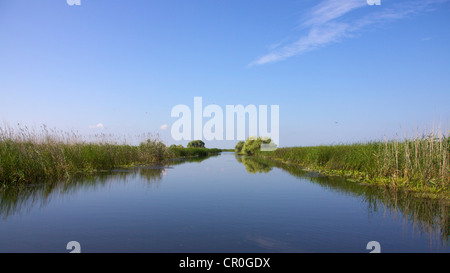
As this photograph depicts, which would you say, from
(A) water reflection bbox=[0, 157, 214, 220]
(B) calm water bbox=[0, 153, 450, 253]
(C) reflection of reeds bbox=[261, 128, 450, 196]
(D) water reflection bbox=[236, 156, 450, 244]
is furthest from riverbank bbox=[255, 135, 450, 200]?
(A) water reflection bbox=[0, 157, 214, 220]

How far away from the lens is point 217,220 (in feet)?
18.2

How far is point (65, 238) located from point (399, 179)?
9614 millimetres

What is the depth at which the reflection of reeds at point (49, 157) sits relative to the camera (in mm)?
9461

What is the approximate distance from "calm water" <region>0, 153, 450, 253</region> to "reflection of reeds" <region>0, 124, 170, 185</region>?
3.78 feet

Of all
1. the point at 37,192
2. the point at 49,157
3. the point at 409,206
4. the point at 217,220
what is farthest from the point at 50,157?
the point at 409,206

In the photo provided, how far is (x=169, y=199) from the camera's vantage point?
768cm

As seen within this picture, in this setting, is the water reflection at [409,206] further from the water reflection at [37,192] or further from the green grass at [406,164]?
the water reflection at [37,192]

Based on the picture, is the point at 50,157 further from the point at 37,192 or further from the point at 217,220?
the point at 217,220

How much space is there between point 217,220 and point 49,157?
29.6 ft

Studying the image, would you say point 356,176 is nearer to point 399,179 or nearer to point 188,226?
point 399,179

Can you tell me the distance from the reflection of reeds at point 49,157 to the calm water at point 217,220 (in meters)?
1.15

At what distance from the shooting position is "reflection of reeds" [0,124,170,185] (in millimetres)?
9461

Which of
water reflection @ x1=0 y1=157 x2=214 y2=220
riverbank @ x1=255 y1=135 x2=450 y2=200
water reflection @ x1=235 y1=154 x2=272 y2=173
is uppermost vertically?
riverbank @ x1=255 y1=135 x2=450 y2=200

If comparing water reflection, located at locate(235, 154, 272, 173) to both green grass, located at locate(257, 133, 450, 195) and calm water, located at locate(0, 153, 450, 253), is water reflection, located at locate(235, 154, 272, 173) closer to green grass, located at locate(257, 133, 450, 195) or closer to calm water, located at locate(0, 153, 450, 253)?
green grass, located at locate(257, 133, 450, 195)
